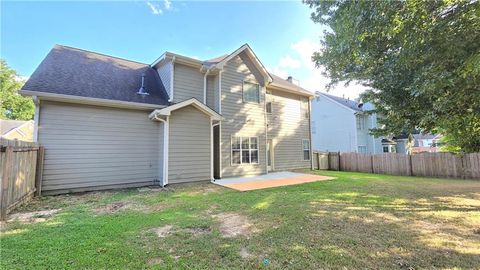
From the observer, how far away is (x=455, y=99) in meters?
5.16

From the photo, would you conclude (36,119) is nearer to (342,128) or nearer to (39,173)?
(39,173)

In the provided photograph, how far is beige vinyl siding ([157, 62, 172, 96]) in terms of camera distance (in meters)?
10.5

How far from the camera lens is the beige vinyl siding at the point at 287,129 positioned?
14.1 metres

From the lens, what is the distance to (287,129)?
48.3 ft

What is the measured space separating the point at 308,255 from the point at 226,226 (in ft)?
6.10

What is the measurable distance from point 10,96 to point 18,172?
34.5m

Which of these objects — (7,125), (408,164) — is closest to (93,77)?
(408,164)

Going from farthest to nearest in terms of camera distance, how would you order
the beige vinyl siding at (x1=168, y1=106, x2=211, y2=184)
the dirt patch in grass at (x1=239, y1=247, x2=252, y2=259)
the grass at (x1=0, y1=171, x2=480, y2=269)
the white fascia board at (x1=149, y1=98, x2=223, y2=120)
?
the beige vinyl siding at (x1=168, y1=106, x2=211, y2=184), the white fascia board at (x1=149, y1=98, x2=223, y2=120), the dirt patch in grass at (x1=239, y1=247, x2=252, y2=259), the grass at (x1=0, y1=171, x2=480, y2=269)

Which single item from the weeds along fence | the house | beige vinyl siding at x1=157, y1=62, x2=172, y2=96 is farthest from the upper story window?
beige vinyl siding at x1=157, y1=62, x2=172, y2=96

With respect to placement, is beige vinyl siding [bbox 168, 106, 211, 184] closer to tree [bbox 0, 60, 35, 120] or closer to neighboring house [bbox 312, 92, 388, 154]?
neighboring house [bbox 312, 92, 388, 154]

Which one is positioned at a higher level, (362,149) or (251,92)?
(251,92)

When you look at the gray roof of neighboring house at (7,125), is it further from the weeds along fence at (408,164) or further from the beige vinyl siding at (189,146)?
the weeds along fence at (408,164)

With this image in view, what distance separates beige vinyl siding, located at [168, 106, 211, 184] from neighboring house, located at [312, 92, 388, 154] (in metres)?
14.3

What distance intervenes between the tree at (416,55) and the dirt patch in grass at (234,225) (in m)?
5.03
